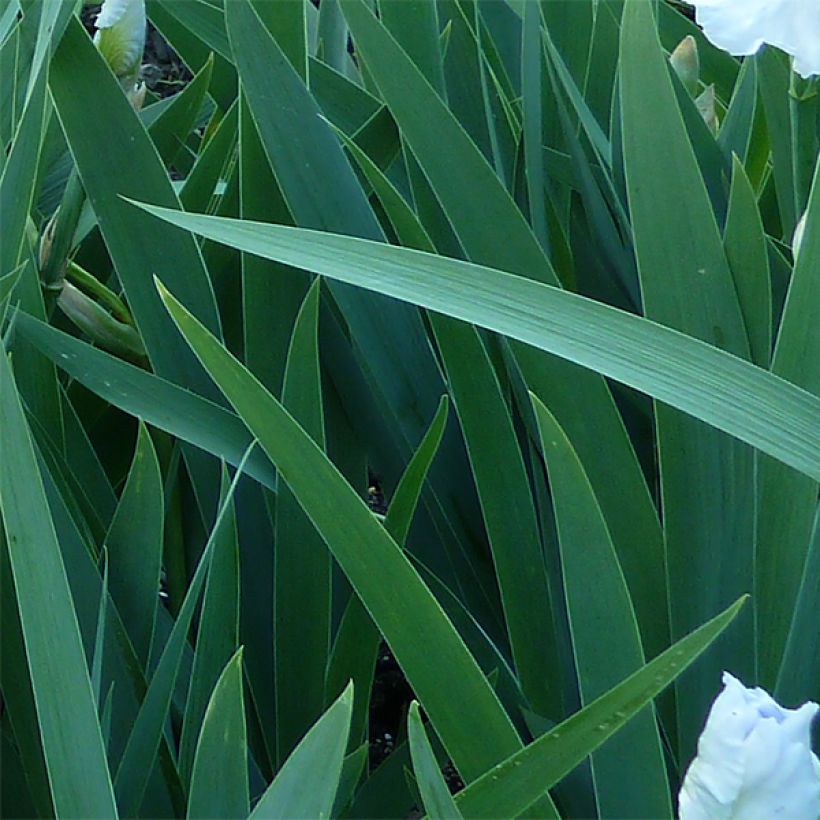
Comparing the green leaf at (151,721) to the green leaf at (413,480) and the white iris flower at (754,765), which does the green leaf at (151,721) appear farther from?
the white iris flower at (754,765)

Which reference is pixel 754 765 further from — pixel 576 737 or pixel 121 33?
pixel 121 33

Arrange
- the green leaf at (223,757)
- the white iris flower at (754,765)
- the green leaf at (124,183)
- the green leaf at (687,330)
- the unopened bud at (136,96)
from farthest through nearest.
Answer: the unopened bud at (136,96) < the green leaf at (124,183) < the green leaf at (687,330) < the green leaf at (223,757) < the white iris flower at (754,765)

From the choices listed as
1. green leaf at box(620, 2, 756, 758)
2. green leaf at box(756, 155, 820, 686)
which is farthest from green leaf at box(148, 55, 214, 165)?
green leaf at box(756, 155, 820, 686)

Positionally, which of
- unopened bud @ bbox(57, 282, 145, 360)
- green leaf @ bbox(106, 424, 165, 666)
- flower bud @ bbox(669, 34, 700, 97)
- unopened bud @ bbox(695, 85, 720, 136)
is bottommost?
green leaf @ bbox(106, 424, 165, 666)

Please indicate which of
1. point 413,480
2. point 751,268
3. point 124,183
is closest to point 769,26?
point 751,268

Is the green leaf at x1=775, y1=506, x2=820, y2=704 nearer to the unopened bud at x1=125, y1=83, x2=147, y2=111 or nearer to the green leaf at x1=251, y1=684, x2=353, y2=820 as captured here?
the green leaf at x1=251, y1=684, x2=353, y2=820

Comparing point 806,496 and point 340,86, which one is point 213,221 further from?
point 340,86

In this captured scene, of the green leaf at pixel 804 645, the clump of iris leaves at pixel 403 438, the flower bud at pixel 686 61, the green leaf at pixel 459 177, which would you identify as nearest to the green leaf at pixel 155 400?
the clump of iris leaves at pixel 403 438
